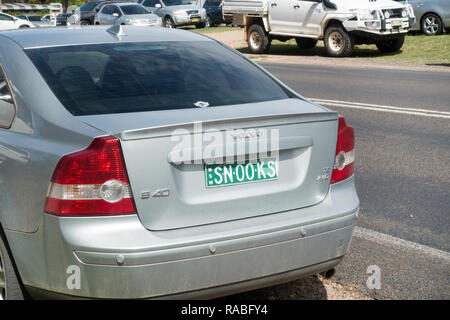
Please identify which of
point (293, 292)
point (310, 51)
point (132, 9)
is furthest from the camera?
point (132, 9)

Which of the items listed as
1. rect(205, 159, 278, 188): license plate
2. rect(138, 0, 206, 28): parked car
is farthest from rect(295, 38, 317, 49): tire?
rect(205, 159, 278, 188): license plate

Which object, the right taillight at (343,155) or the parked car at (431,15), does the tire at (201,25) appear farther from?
the right taillight at (343,155)

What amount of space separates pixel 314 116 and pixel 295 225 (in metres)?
0.58

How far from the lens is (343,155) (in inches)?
152

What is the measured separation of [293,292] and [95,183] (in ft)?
5.23

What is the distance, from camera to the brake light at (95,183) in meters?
3.18

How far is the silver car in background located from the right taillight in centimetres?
2979

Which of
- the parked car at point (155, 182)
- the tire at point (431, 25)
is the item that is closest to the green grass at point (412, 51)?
the tire at point (431, 25)

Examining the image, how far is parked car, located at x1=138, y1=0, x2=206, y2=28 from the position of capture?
37.6 metres

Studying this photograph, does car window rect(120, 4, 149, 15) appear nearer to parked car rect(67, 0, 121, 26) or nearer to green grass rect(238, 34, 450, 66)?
parked car rect(67, 0, 121, 26)

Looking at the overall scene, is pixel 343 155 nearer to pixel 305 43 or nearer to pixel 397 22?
pixel 397 22

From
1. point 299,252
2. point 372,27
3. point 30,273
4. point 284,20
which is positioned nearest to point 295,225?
point 299,252

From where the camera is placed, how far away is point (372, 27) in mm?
20578

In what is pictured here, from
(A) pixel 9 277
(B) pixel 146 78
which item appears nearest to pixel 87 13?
(B) pixel 146 78
